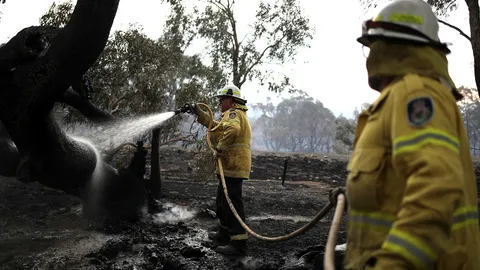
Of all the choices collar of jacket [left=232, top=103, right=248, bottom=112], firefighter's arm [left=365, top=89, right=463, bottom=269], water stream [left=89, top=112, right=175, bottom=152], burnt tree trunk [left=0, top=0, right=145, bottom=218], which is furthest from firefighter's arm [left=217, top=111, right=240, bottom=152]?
firefighter's arm [left=365, top=89, right=463, bottom=269]

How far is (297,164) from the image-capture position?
2253 centimetres

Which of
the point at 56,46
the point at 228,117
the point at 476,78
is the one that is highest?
the point at 476,78

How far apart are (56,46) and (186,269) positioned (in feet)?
9.85

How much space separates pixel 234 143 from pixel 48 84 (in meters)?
2.46

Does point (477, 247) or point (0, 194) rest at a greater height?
point (477, 247)

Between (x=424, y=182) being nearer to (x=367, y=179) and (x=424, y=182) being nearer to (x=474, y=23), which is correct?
(x=367, y=179)

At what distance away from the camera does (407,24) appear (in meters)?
1.51

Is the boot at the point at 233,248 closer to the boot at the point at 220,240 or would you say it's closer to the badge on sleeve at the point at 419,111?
the boot at the point at 220,240

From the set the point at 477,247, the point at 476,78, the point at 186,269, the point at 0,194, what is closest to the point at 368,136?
the point at 477,247

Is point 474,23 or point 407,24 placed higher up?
point 474,23

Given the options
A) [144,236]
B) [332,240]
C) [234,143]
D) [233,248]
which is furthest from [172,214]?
[332,240]

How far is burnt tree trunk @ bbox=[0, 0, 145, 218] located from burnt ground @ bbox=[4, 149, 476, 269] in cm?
89

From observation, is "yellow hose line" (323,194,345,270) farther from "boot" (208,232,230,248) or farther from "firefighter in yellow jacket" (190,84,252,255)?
"boot" (208,232,230,248)

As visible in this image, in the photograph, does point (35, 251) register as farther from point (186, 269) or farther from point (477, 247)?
point (477, 247)
